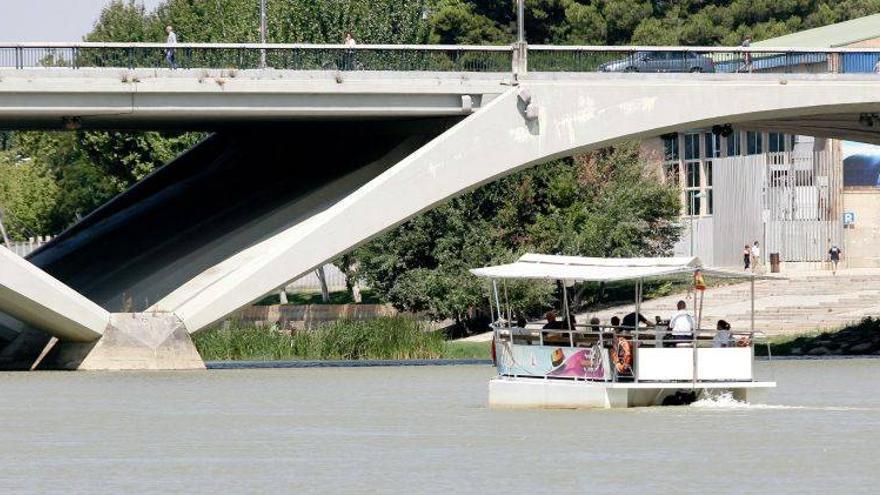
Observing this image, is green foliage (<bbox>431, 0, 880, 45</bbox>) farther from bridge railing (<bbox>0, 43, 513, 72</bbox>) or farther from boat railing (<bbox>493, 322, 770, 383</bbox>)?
boat railing (<bbox>493, 322, 770, 383</bbox>)

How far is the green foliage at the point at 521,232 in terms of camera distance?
271 feet

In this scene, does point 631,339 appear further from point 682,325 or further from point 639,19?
point 639,19

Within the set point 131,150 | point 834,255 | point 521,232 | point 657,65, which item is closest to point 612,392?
point 657,65

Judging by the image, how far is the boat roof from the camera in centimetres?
4194

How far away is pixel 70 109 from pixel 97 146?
135 feet

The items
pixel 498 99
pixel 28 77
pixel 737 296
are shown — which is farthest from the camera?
pixel 737 296

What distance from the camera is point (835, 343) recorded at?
72562 mm

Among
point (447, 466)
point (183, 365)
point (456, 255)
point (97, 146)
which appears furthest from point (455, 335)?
point (447, 466)

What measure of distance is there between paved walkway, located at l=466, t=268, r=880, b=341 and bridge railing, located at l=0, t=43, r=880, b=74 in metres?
14.8

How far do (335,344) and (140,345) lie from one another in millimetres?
10637

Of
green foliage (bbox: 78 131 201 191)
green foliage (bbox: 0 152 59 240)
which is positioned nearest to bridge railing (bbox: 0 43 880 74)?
green foliage (bbox: 78 131 201 191)

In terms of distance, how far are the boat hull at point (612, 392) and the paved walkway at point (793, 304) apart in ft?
115

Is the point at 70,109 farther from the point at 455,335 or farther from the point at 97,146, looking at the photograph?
the point at 97,146

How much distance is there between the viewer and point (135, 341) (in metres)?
56.1
